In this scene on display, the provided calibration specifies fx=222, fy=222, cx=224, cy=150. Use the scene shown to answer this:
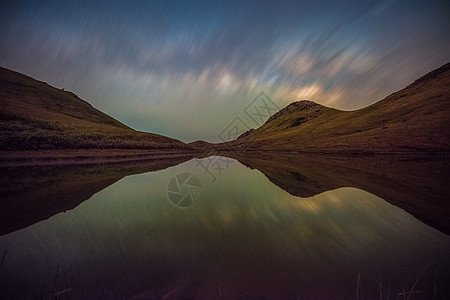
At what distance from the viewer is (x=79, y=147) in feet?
188

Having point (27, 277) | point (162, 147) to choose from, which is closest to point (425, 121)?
point (162, 147)

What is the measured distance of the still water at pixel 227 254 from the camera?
5.25m

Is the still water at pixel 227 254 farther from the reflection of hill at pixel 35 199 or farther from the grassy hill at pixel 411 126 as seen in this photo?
the grassy hill at pixel 411 126

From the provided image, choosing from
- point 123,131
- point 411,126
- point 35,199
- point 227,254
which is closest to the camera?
point 227,254

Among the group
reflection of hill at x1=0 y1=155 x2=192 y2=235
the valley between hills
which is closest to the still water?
reflection of hill at x1=0 y1=155 x2=192 y2=235

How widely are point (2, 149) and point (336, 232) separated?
61329 millimetres

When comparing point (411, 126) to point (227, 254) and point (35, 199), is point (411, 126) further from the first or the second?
point (35, 199)

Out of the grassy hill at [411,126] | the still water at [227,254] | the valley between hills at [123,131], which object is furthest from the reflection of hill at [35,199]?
the grassy hill at [411,126]

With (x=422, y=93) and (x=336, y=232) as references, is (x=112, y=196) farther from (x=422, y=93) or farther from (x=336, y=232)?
(x=422, y=93)

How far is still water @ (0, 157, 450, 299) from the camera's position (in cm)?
525

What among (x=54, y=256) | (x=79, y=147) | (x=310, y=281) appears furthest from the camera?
(x=79, y=147)

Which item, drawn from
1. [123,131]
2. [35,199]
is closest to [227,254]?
[35,199]

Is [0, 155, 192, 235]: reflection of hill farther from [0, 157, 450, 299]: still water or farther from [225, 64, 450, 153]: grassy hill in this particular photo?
[225, 64, 450, 153]: grassy hill

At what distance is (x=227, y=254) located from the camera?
23.1ft
